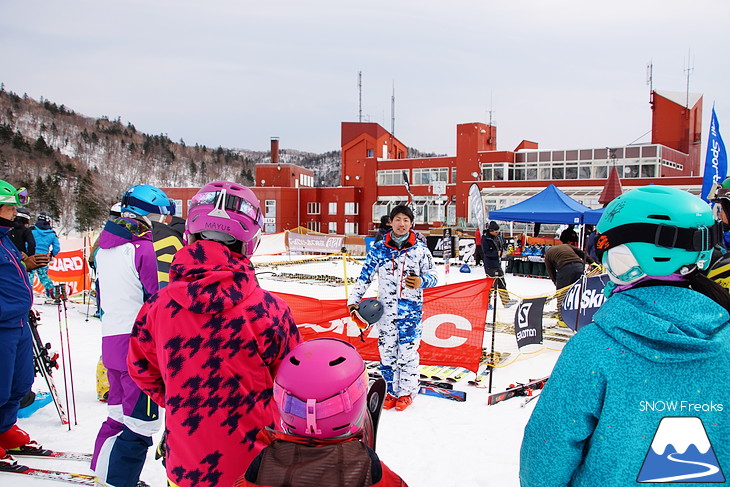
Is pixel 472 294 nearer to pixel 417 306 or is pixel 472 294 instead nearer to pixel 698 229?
pixel 417 306

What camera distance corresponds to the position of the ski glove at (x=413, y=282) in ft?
15.5

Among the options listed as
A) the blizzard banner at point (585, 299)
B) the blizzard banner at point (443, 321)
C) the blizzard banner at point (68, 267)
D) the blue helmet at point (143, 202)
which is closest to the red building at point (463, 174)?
the blizzard banner at point (68, 267)

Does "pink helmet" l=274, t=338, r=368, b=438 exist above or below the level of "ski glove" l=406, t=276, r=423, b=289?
above

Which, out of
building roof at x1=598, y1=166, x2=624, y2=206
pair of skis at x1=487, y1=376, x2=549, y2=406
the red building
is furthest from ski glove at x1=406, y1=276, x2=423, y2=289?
the red building

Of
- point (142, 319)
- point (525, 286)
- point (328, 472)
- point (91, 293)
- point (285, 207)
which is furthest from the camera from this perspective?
point (285, 207)

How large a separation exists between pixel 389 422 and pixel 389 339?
84 centimetres

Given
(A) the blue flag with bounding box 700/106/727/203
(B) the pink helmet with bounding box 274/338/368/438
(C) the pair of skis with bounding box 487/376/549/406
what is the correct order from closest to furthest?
1. (B) the pink helmet with bounding box 274/338/368/438
2. (C) the pair of skis with bounding box 487/376/549/406
3. (A) the blue flag with bounding box 700/106/727/203

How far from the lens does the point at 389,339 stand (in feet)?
16.1

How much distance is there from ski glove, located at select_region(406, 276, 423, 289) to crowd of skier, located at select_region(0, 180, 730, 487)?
2.52 m

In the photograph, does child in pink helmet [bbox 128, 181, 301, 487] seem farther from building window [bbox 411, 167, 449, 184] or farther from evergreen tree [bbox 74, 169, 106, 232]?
evergreen tree [bbox 74, 169, 106, 232]

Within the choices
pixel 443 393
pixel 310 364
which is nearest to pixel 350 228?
pixel 443 393

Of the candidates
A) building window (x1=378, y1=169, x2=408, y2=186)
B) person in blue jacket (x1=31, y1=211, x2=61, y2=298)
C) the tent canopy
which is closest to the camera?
person in blue jacket (x1=31, y1=211, x2=61, y2=298)

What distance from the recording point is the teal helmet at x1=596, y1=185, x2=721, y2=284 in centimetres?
133

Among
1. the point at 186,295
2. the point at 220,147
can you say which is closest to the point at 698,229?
the point at 186,295
